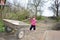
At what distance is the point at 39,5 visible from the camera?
3747cm

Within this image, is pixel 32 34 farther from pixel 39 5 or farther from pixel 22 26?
pixel 39 5

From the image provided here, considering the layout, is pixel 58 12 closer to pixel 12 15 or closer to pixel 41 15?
pixel 41 15

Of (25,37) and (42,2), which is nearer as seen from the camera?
(25,37)

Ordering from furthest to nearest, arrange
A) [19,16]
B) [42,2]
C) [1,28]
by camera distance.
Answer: [42,2] → [19,16] → [1,28]

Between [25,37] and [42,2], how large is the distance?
25100 millimetres

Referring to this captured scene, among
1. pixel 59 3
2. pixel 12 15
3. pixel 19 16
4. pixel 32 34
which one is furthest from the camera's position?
pixel 59 3

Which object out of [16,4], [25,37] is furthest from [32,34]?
[16,4]

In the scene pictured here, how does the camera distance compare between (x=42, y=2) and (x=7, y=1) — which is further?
(x=42, y=2)

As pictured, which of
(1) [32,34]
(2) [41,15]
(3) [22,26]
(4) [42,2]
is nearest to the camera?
(3) [22,26]

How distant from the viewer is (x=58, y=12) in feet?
131

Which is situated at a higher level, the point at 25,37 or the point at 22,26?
the point at 22,26

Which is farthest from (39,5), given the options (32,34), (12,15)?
(32,34)

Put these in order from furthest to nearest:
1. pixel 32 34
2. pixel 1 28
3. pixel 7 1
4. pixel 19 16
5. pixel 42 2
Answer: pixel 42 2
pixel 7 1
pixel 19 16
pixel 1 28
pixel 32 34

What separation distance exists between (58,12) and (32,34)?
26502mm
